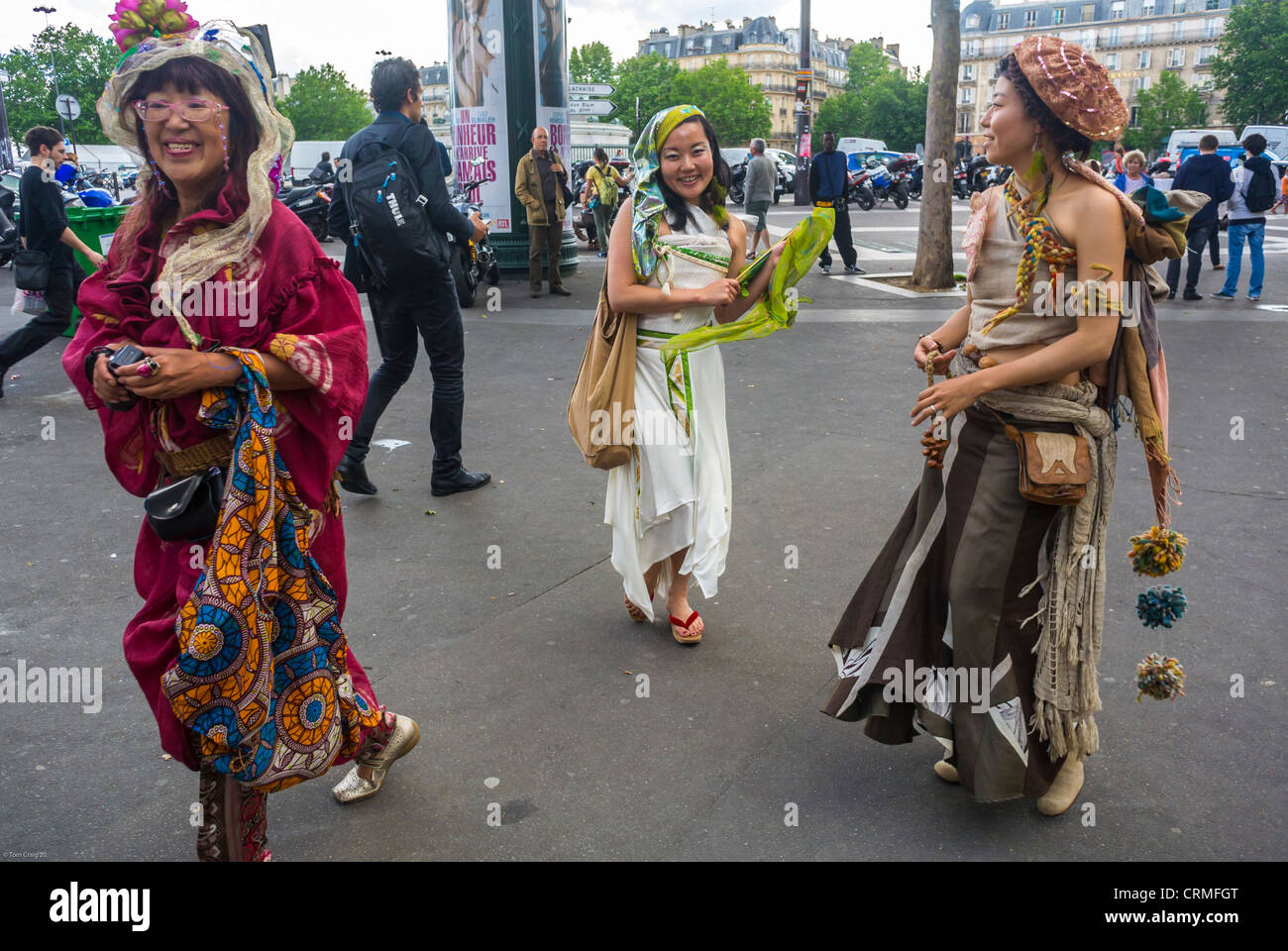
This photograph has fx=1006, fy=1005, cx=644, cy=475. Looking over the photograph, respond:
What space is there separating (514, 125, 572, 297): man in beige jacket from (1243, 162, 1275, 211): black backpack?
318 inches

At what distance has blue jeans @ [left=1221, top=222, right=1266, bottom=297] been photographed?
11969 mm

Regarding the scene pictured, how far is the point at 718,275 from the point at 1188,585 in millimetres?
2490

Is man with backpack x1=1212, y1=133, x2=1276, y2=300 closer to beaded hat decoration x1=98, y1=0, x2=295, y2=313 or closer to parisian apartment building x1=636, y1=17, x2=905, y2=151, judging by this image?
beaded hat decoration x1=98, y1=0, x2=295, y2=313

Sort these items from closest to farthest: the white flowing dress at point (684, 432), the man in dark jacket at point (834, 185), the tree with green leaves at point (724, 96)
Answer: the white flowing dress at point (684, 432) < the man in dark jacket at point (834, 185) < the tree with green leaves at point (724, 96)

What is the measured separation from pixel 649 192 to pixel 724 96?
297 feet

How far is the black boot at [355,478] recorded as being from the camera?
5.37 meters

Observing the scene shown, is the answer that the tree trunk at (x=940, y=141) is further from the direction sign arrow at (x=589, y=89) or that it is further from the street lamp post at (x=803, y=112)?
the street lamp post at (x=803, y=112)

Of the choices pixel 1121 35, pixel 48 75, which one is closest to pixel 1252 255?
pixel 48 75

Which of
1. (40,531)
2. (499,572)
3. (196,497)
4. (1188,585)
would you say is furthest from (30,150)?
(1188,585)

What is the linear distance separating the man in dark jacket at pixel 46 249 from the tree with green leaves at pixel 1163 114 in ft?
258

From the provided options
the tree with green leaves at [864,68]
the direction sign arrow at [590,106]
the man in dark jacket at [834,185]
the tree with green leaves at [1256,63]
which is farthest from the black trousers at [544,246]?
the tree with green leaves at [864,68]

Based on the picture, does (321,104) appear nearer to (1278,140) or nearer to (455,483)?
(1278,140)

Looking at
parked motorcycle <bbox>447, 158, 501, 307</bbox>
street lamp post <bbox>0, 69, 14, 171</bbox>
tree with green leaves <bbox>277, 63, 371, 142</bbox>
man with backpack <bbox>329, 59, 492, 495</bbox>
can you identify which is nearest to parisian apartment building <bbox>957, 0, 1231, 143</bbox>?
tree with green leaves <bbox>277, 63, 371, 142</bbox>
